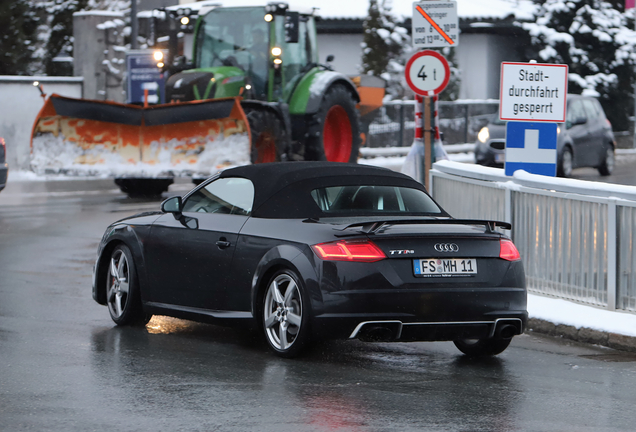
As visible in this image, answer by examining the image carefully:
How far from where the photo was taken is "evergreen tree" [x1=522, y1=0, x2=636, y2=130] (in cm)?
4025

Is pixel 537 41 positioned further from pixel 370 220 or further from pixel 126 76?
A: pixel 370 220

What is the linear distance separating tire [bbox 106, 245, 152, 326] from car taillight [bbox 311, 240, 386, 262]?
2.21m

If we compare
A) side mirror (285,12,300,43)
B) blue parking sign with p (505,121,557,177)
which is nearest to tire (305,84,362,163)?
side mirror (285,12,300,43)

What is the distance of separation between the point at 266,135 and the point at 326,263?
40.6 ft

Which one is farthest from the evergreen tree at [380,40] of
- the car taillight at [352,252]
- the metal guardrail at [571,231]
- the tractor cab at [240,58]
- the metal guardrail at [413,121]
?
the car taillight at [352,252]

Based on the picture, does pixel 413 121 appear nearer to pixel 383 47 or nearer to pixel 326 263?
pixel 383 47

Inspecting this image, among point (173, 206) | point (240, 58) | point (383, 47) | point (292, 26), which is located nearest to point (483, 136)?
point (240, 58)

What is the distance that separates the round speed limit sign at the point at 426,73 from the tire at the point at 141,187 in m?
8.21

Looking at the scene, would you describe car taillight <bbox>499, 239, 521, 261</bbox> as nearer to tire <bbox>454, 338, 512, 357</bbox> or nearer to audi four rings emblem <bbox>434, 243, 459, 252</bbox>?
audi four rings emblem <bbox>434, 243, 459, 252</bbox>

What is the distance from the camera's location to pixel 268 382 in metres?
6.90

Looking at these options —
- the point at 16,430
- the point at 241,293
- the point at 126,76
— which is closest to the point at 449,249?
the point at 241,293

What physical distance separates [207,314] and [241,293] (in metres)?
0.41

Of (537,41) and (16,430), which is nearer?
(16,430)

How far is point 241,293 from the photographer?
26.3 ft
